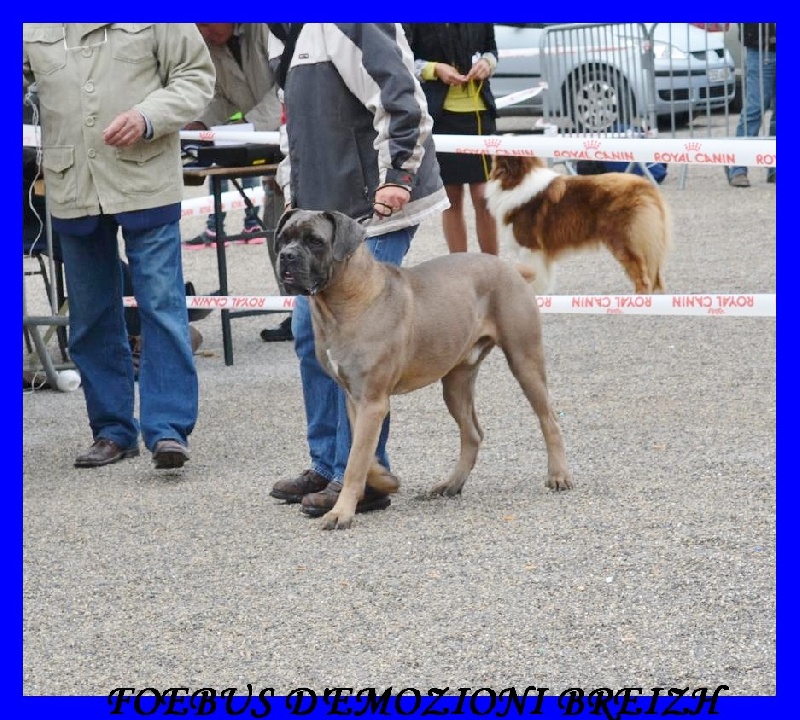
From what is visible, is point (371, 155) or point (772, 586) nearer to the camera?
point (772, 586)

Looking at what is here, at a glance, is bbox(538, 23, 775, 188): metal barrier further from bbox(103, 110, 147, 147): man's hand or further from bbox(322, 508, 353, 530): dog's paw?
bbox(322, 508, 353, 530): dog's paw

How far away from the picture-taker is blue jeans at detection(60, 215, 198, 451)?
6.07 meters

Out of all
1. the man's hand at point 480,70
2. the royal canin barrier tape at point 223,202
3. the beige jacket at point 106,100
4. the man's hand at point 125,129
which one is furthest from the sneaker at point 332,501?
the royal canin barrier tape at point 223,202

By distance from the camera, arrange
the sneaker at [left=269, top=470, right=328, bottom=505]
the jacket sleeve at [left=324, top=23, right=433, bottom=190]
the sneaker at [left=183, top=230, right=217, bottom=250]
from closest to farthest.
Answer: the jacket sleeve at [left=324, top=23, right=433, bottom=190], the sneaker at [left=269, top=470, right=328, bottom=505], the sneaker at [left=183, top=230, right=217, bottom=250]

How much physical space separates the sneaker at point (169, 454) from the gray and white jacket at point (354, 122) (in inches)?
50.4

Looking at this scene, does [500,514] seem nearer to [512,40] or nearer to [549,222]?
[549,222]

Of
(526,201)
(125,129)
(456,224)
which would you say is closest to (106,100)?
(125,129)

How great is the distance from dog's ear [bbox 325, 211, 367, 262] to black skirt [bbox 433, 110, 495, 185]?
3.97 meters

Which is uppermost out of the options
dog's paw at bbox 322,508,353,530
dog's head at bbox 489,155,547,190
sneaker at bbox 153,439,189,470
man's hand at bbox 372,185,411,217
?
man's hand at bbox 372,185,411,217

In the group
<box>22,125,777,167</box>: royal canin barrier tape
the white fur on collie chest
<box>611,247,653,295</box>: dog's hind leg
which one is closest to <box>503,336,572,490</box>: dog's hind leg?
<box>22,125,777,167</box>: royal canin barrier tape

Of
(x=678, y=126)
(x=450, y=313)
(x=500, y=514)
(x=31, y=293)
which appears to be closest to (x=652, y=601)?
(x=500, y=514)

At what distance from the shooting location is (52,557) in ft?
16.6

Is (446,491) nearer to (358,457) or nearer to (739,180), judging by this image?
(358,457)

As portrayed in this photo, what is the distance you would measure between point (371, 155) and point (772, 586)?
7.10ft
